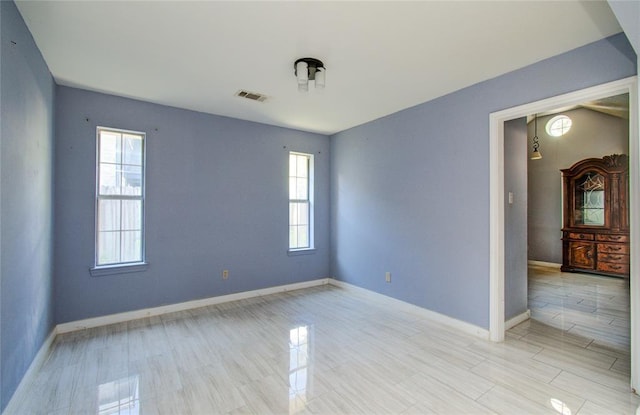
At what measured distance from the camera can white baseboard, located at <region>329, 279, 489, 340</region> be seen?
3068 millimetres

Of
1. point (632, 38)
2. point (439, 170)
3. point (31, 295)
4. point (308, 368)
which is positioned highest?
point (632, 38)

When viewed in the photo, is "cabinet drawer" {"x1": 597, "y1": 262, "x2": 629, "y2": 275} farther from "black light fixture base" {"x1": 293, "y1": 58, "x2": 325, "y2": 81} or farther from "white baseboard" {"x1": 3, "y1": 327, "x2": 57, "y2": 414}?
"white baseboard" {"x1": 3, "y1": 327, "x2": 57, "y2": 414}

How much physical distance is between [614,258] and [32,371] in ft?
27.9

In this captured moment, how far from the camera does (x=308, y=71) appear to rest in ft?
8.75

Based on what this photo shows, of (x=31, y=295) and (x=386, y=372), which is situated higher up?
(x=31, y=295)


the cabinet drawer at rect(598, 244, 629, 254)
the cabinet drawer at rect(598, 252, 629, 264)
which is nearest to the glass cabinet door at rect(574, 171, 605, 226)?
the cabinet drawer at rect(598, 244, 629, 254)

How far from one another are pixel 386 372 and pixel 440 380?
0.41 m

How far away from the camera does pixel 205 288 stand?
4039 millimetres

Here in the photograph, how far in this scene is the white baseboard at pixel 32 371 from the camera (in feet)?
6.28

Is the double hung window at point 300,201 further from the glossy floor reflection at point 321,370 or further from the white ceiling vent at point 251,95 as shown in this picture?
the glossy floor reflection at point 321,370

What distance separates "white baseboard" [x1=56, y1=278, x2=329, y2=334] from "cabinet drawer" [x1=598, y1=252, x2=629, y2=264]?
5689 mm

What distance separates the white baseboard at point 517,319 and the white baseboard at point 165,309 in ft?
9.39

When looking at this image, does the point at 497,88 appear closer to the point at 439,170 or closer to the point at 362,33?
the point at 439,170

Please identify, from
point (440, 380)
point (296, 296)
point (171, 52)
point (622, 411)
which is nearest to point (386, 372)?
point (440, 380)
